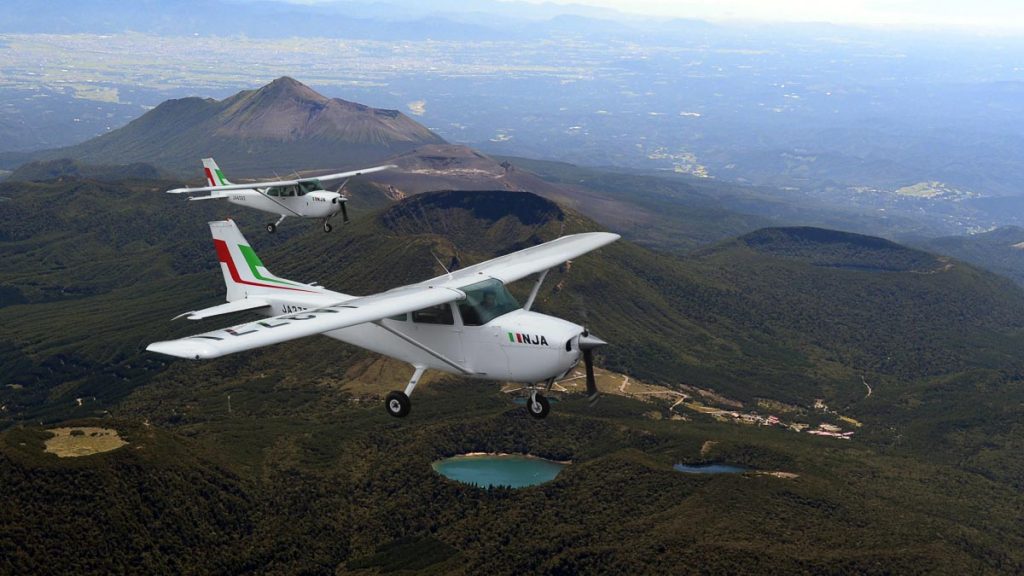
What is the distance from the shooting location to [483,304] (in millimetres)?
45656

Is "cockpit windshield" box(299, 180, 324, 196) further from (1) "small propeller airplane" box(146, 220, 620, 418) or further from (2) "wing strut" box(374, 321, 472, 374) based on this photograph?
(2) "wing strut" box(374, 321, 472, 374)

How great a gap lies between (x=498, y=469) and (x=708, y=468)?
45.3 meters

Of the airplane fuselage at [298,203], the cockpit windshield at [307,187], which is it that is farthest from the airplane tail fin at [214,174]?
the cockpit windshield at [307,187]

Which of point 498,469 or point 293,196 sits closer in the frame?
point 293,196

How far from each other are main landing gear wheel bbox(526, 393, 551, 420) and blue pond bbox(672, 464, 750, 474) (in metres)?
119

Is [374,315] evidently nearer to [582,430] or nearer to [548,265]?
[548,265]

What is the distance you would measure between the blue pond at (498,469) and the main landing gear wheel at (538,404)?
4843 inches

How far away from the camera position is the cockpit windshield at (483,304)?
45312 mm

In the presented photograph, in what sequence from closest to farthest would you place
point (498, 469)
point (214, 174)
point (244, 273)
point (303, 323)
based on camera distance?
1. point (303, 323)
2. point (244, 273)
3. point (214, 174)
4. point (498, 469)

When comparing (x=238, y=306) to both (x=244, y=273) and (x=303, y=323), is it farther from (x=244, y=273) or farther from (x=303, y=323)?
(x=303, y=323)

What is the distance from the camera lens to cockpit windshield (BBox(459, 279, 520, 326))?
45.3 meters

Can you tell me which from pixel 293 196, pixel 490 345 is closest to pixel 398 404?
pixel 490 345

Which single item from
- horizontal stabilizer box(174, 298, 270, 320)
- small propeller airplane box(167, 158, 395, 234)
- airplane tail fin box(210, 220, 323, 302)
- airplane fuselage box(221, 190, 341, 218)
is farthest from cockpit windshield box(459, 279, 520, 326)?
airplane fuselage box(221, 190, 341, 218)

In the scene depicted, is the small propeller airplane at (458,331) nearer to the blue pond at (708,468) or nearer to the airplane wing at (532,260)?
the airplane wing at (532,260)
